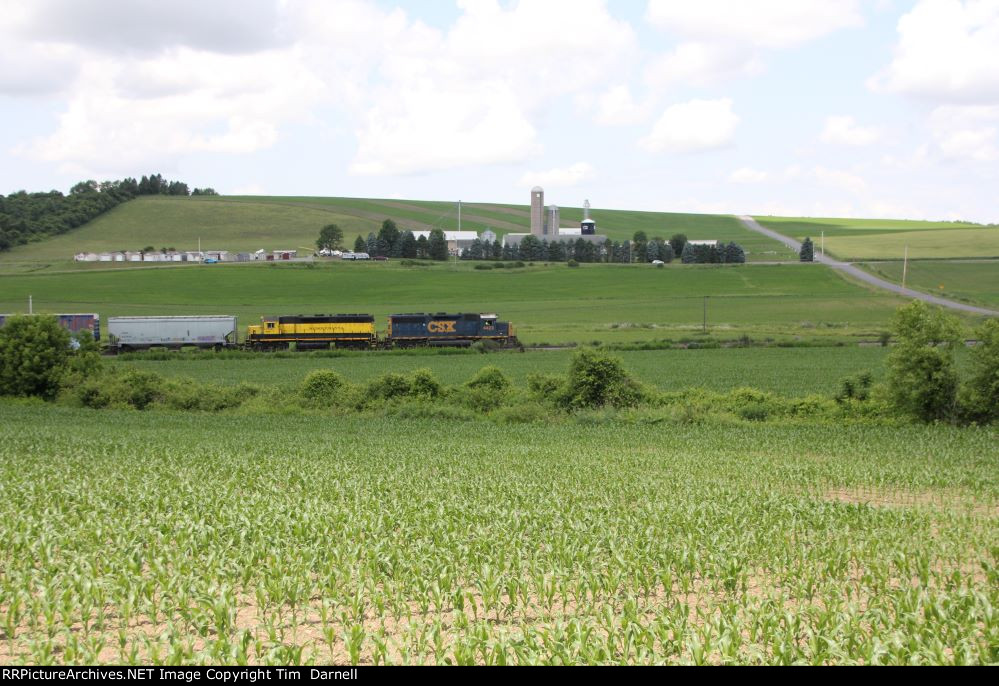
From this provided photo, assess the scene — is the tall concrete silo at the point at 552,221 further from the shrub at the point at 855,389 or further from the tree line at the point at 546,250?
the shrub at the point at 855,389

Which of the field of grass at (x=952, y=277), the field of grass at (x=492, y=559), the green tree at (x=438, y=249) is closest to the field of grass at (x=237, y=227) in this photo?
the green tree at (x=438, y=249)

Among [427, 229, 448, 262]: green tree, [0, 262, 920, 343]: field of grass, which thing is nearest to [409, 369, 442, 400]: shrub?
[0, 262, 920, 343]: field of grass

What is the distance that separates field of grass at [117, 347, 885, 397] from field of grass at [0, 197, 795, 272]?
82245 mm

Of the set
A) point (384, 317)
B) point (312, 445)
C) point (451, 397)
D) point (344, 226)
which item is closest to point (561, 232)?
point (344, 226)

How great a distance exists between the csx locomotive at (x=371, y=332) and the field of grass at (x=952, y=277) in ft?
170

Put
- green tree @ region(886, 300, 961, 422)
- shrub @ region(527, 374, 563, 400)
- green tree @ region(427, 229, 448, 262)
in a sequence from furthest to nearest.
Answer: green tree @ region(427, 229, 448, 262), shrub @ region(527, 374, 563, 400), green tree @ region(886, 300, 961, 422)

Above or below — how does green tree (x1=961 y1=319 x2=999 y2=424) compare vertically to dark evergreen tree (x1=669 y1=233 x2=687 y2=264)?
below

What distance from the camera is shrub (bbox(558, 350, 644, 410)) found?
3862 centimetres

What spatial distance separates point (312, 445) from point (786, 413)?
19.6 metres

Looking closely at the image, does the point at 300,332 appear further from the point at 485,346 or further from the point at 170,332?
the point at 485,346

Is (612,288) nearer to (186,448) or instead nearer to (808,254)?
(808,254)

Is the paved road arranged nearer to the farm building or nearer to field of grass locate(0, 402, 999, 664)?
the farm building

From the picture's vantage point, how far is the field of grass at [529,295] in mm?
80688

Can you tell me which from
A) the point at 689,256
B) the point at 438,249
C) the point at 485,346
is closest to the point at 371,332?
the point at 485,346
